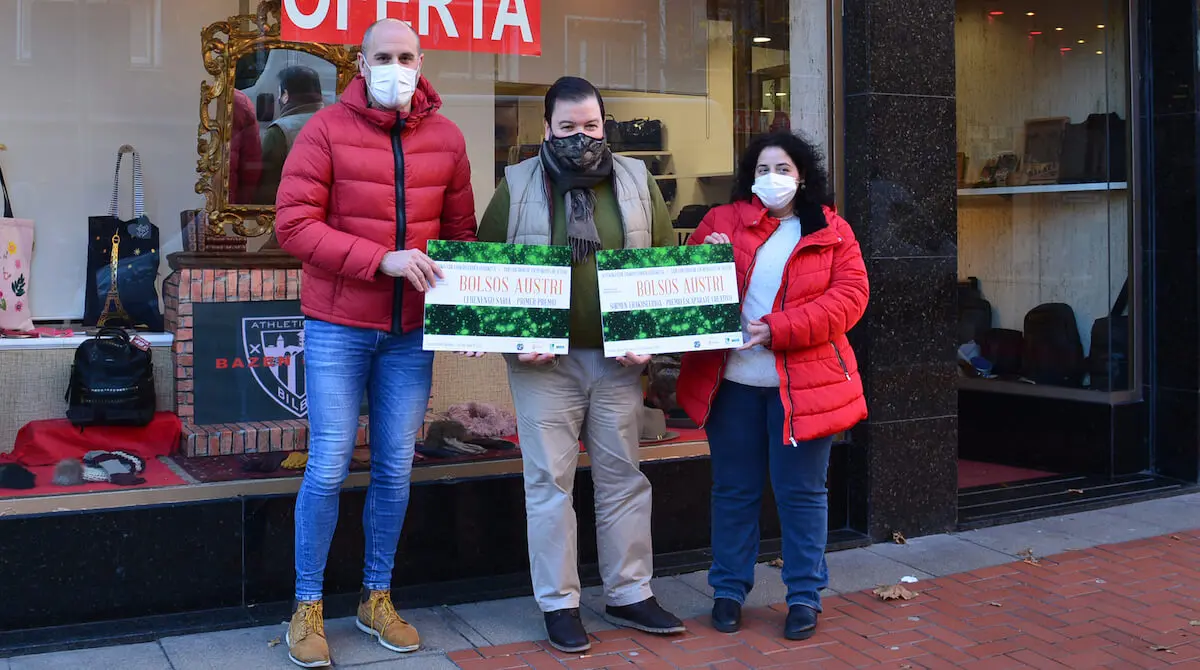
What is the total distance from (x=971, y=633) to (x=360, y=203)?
284 cm

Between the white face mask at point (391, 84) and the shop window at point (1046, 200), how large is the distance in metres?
5.26

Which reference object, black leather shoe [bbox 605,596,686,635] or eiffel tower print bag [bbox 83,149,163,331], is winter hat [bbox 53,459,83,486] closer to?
eiffel tower print bag [bbox 83,149,163,331]

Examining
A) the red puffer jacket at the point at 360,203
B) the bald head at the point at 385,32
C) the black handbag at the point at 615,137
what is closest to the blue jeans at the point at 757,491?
the red puffer jacket at the point at 360,203

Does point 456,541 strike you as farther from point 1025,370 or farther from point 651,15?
point 1025,370

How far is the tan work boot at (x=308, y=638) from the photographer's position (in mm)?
4242

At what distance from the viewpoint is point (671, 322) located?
4.39 metres

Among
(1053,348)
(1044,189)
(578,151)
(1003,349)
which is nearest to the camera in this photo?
(578,151)

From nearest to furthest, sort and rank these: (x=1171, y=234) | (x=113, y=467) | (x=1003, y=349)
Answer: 1. (x=113, y=467)
2. (x=1171, y=234)
3. (x=1003, y=349)

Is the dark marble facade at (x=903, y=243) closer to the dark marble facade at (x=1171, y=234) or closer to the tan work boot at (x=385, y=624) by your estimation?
the dark marble facade at (x=1171, y=234)

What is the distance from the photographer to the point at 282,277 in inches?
218

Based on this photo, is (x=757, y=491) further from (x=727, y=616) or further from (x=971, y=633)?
(x=971, y=633)

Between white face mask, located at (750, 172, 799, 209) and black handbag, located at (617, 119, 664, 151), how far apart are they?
1.46m

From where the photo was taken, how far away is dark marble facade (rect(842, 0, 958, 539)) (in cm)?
600

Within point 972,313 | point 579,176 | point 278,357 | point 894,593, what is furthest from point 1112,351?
point 278,357
